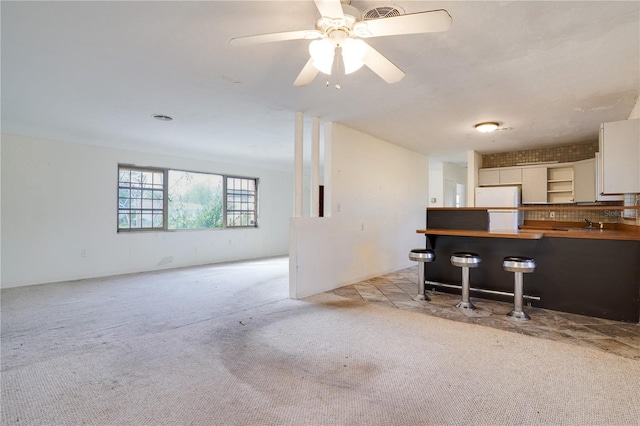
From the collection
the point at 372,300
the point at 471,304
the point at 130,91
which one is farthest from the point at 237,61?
the point at 471,304

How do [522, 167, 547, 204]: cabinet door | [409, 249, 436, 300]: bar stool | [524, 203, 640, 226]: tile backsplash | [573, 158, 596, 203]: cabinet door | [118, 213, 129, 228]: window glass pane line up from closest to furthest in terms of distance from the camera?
[409, 249, 436, 300]: bar stool → [573, 158, 596, 203]: cabinet door → [524, 203, 640, 226]: tile backsplash → [118, 213, 129, 228]: window glass pane → [522, 167, 547, 204]: cabinet door

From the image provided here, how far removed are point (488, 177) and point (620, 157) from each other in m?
3.59

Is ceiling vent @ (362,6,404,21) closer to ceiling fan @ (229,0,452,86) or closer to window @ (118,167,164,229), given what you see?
ceiling fan @ (229,0,452,86)

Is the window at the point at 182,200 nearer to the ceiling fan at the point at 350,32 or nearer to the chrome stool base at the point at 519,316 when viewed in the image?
the ceiling fan at the point at 350,32

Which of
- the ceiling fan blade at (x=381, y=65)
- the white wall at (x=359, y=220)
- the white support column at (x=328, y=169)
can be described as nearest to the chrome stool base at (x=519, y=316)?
the white wall at (x=359, y=220)

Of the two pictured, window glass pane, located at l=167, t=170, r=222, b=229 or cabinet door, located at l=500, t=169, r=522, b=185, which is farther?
window glass pane, located at l=167, t=170, r=222, b=229

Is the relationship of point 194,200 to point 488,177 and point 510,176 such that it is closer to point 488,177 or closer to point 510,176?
point 488,177

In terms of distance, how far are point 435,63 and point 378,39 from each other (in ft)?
2.27

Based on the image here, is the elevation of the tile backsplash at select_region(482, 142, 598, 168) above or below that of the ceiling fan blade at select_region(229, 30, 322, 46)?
above

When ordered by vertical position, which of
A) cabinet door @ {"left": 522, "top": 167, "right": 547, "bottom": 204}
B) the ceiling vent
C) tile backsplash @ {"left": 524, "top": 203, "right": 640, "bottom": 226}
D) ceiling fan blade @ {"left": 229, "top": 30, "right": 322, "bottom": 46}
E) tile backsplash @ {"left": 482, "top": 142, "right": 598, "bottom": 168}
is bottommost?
Answer: tile backsplash @ {"left": 524, "top": 203, "right": 640, "bottom": 226}

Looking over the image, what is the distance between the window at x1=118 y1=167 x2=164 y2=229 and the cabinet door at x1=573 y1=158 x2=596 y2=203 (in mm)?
7974

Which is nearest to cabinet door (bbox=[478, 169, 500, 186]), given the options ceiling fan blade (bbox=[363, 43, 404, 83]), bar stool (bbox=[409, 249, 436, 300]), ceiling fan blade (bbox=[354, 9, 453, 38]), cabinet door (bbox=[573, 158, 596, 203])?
cabinet door (bbox=[573, 158, 596, 203])

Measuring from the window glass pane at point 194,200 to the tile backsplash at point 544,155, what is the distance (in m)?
6.20

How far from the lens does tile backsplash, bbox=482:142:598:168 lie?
245 inches
